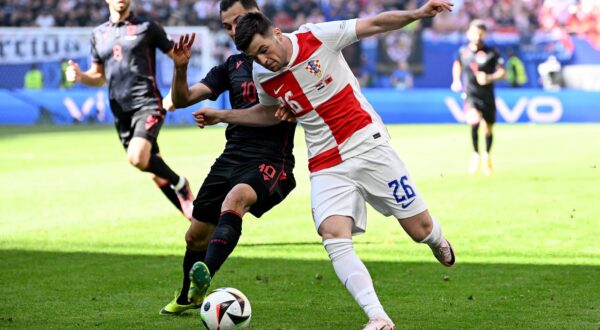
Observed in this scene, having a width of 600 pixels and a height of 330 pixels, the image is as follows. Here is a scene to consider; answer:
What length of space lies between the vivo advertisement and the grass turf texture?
39.0ft

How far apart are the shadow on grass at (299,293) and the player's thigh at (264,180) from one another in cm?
68

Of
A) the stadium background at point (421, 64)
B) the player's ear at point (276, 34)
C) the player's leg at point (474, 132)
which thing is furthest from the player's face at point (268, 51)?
the stadium background at point (421, 64)

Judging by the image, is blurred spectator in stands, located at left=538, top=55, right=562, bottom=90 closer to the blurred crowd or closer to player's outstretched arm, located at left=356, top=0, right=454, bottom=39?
the blurred crowd

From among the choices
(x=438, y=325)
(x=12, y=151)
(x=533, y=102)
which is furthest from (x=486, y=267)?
(x=533, y=102)

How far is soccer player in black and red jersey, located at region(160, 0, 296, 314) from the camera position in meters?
6.49

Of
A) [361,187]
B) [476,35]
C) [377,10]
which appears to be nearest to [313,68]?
[361,187]

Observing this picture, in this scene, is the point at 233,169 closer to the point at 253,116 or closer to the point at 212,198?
the point at 212,198

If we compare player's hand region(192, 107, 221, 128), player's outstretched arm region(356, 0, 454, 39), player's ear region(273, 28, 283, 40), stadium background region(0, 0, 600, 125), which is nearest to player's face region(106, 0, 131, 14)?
player's hand region(192, 107, 221, 128)

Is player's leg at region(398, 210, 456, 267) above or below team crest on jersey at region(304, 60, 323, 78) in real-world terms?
below

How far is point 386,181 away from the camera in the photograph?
608 cm

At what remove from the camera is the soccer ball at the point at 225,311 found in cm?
593

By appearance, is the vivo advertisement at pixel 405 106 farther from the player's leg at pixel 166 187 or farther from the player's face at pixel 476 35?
the player's leg at pixel 166 187

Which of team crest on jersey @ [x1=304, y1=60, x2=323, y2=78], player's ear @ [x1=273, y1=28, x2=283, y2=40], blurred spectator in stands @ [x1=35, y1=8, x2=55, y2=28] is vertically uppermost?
player's ear @ [x1=273, y1=28, x2=283, y2=40]

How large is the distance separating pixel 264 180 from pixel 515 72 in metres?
25.8
